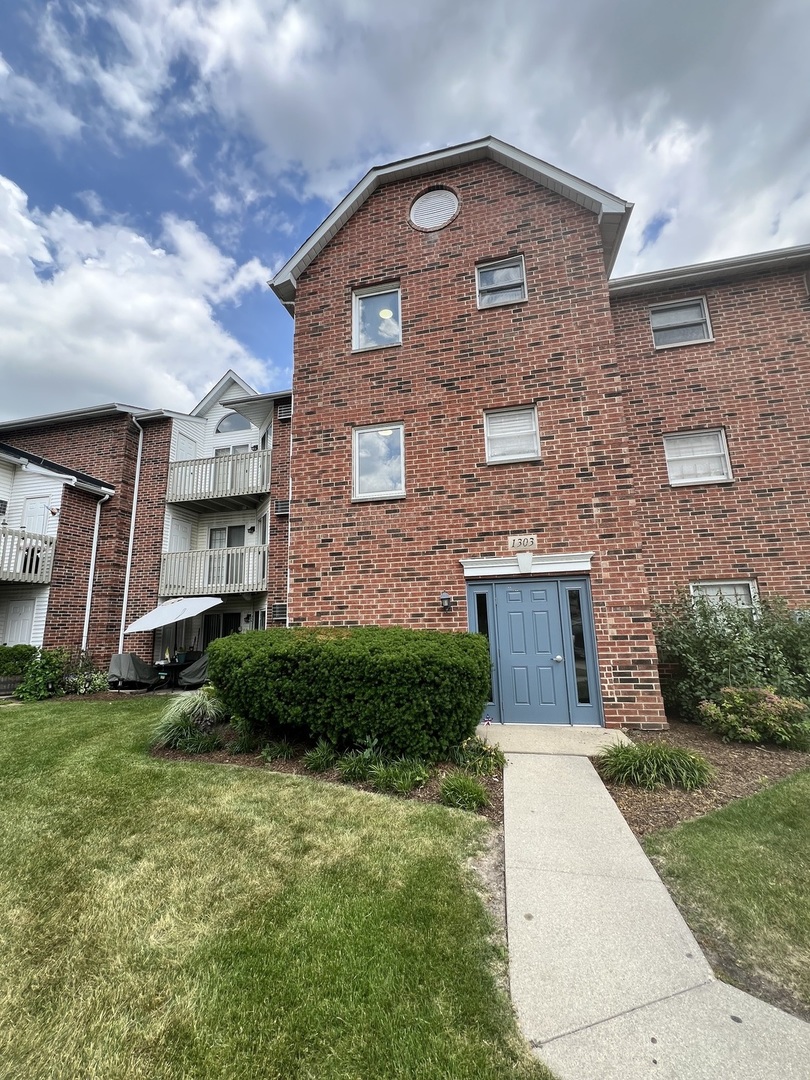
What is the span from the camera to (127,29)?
29.1 feet

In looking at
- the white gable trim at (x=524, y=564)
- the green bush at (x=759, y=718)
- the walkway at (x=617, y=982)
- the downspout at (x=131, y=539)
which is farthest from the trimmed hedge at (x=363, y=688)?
the downspout at (x=131, y=539)

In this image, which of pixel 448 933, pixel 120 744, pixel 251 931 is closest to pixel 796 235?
pixel 448 933

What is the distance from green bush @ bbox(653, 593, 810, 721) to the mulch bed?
95 centimetres

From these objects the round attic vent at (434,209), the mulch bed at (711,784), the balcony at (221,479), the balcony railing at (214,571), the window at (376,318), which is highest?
the round attic vent at (434,209)

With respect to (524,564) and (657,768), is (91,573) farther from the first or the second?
(657,768)

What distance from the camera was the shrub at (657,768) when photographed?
4.66 meters

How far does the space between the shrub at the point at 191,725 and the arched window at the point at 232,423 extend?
41.4ft

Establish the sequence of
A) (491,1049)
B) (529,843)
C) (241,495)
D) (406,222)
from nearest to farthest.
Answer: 1. (491,1049)
2. (529,843)
3. (406,222)
4. (241,495)

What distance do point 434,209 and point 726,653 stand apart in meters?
10.1

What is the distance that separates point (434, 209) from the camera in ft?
30.6

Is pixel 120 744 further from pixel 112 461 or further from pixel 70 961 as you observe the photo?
pixel 112 461

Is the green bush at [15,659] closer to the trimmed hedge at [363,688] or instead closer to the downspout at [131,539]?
the downspout at [131,539]

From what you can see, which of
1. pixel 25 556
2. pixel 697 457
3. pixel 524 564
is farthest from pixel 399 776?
pixel 25 556

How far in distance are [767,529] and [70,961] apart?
1130 centimetres
